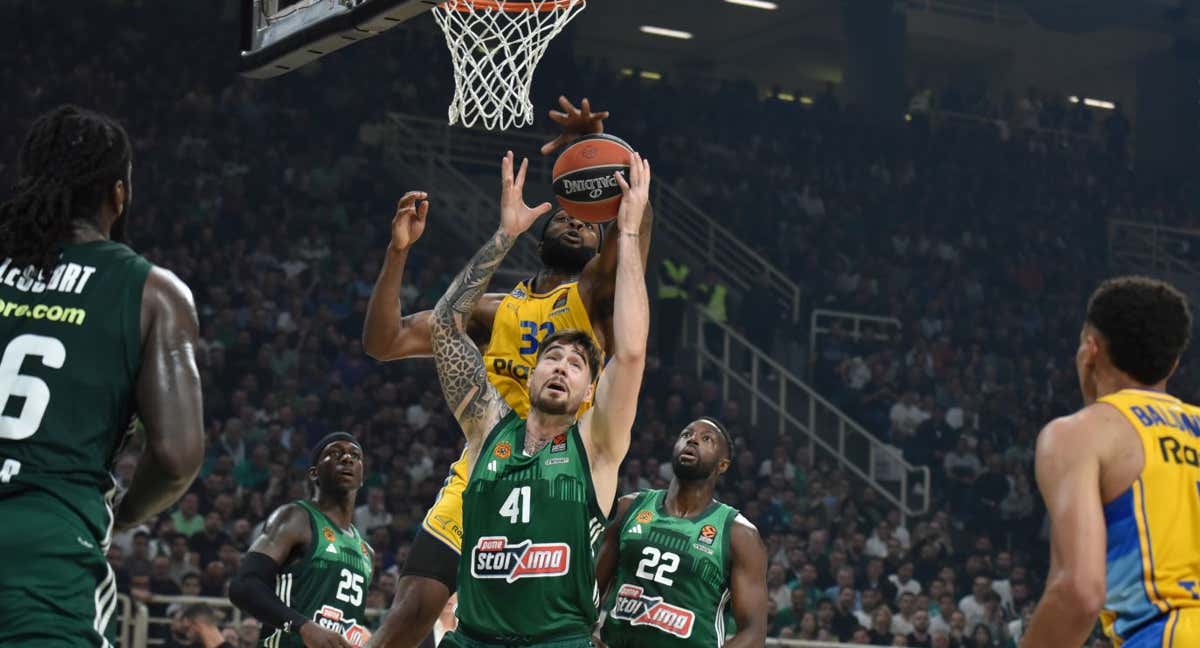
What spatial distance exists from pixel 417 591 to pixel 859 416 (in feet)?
49.3

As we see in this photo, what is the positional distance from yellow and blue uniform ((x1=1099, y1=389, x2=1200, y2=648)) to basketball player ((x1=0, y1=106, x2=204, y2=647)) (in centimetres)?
234

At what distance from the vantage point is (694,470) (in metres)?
7.55

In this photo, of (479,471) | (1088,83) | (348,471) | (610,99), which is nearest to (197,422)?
(479,471)

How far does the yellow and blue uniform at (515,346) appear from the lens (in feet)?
Result: 21.5

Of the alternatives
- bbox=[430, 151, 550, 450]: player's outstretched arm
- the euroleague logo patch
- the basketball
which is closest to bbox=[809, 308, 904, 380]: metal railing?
bbox=[430, 151, 550, 450]: player's outstretched arm

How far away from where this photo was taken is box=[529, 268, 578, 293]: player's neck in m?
6.95

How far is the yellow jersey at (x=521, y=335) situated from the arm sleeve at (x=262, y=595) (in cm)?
159

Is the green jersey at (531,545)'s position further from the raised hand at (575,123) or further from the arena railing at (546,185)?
the arena railing at (546,185)

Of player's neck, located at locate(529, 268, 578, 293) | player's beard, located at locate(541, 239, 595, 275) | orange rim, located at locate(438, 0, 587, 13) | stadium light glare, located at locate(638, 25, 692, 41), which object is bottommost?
player's neck, located at locate(529, 268, 578, 293)

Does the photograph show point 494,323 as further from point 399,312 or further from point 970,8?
point 970,8

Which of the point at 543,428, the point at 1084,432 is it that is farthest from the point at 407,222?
the point at 1084,432

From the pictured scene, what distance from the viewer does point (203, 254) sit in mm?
17562

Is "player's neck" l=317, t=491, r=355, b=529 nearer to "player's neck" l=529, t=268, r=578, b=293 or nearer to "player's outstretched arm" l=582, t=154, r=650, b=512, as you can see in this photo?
"player's neck" l=529, t=268, r=578, b=293

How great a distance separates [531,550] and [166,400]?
2.18 metres
